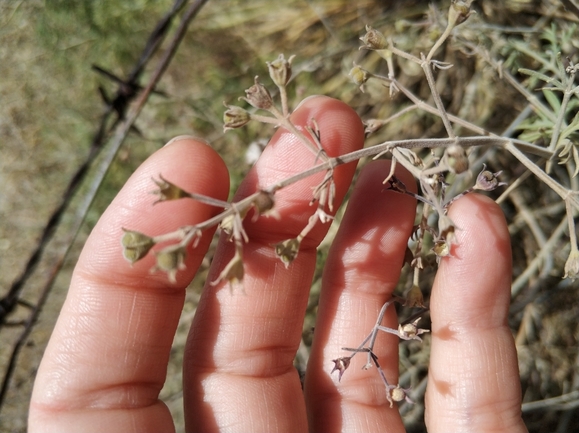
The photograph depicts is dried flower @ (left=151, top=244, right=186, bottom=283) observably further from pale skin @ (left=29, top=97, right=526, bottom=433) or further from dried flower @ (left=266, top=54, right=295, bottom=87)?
dried flower @ (left=266, top=54, right=295, bottom=87)

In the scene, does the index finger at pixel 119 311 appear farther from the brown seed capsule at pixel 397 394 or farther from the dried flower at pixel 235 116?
the brown seed capsule at pixel 397 394

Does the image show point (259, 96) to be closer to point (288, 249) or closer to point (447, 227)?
point (288, 249)

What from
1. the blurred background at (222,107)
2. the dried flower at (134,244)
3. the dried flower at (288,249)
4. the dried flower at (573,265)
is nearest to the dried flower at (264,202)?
the dried flower at (288,249)

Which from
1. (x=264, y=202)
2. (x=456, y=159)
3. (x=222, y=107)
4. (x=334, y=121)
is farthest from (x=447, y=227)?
(x=222, y=107)

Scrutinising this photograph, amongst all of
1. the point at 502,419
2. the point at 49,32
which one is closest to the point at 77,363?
the point at 502,419

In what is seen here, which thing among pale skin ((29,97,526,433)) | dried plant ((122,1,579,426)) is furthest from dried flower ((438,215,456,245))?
pale skin ((29,97,526,433))

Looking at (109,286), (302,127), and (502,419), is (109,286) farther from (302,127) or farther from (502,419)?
(502,419)
